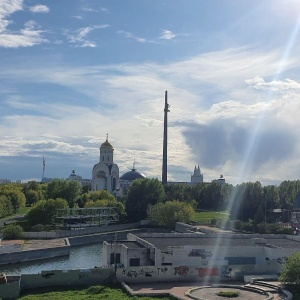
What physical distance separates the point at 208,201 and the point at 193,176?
83592 mm

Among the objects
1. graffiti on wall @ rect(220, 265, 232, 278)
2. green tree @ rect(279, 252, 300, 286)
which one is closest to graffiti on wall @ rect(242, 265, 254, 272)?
graffiti on wall @ rect(220, 265, 232, 278)

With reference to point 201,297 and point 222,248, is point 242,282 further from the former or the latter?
point 201,297

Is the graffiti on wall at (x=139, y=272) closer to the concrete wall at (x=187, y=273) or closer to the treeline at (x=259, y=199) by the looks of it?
the concrete wall at (x=187, y=273)

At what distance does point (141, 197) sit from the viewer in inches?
2418

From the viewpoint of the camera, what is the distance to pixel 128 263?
26.0 meters

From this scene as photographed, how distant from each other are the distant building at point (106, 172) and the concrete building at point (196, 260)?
48.7 metres

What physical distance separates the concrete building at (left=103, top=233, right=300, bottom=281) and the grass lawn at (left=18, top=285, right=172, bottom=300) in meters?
2.06

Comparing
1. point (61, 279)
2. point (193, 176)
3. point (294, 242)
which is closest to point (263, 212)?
point (294, 242)

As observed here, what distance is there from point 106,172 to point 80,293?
56005 millimetres

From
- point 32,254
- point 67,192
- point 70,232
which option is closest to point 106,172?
point 67,192

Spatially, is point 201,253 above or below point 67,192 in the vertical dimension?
below

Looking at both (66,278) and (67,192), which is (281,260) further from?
(67,192)

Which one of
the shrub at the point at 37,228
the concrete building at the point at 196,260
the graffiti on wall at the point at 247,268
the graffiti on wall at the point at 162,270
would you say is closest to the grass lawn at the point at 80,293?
the concrete building at the point at 196,260

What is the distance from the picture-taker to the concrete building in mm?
24656
